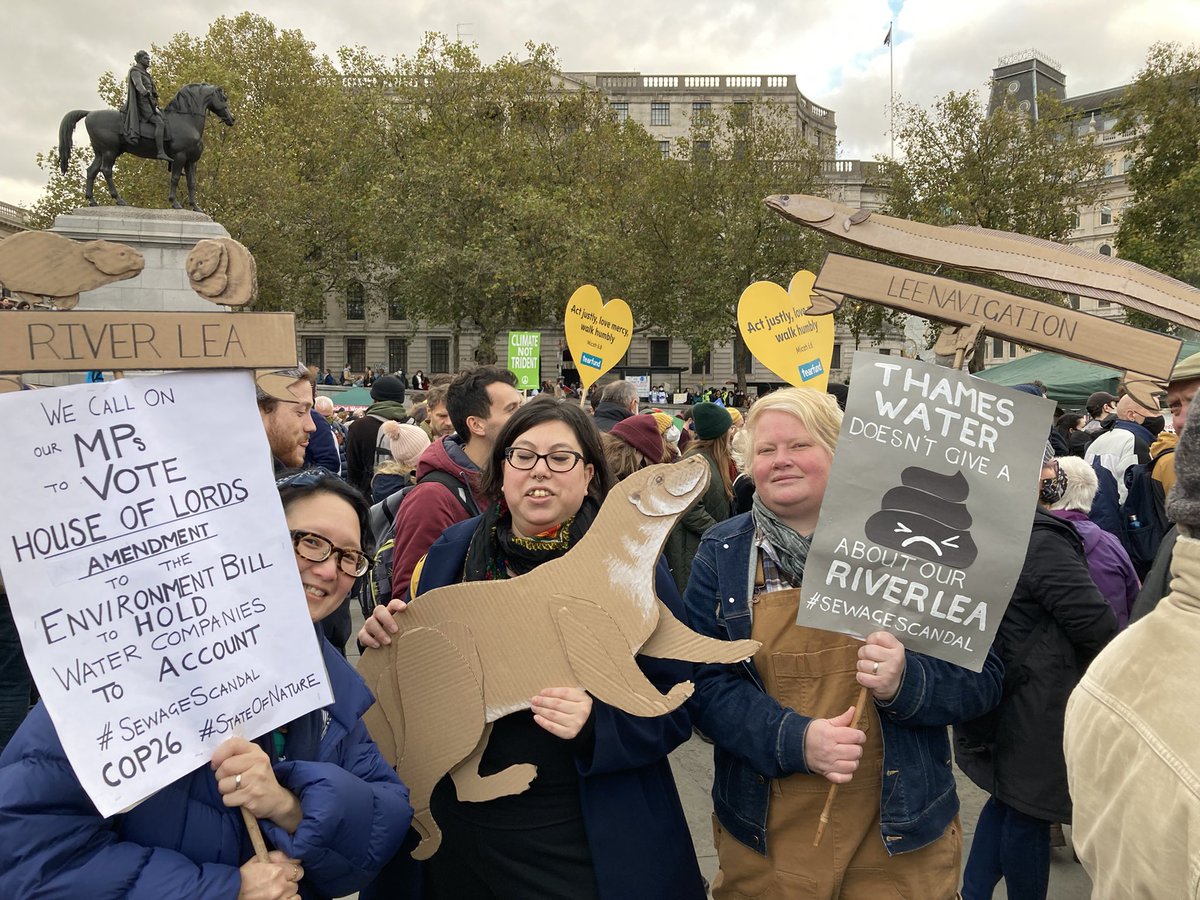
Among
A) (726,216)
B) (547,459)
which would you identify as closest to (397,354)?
(726,216)

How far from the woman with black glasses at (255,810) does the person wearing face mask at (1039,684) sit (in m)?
2.16

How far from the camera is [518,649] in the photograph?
1989 mm

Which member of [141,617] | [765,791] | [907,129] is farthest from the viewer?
[907,129]

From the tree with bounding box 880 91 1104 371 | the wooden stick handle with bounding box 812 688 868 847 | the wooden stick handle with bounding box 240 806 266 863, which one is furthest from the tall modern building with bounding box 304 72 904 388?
the wooden stick handle with bounding box 240 806 266 863

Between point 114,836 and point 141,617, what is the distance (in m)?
0.37

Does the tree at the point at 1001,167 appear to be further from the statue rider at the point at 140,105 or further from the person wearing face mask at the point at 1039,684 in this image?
the person wearing face mask at the point at 1039,684

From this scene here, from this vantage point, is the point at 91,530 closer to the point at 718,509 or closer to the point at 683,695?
the point at 683,695

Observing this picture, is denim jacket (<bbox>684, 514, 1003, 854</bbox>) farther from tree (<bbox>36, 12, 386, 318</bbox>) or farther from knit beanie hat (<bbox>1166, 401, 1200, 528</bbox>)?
tree (<bbox>36, 12, 386, 318</bbox>)

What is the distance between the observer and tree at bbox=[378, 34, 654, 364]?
28.1 meters

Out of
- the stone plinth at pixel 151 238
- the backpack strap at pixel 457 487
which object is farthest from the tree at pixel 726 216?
the backpack strap at pixel 457 487

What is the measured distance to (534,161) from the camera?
3008 cm

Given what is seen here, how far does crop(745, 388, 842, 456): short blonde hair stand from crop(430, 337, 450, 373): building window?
51.2m

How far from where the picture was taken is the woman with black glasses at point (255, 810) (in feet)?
4.59

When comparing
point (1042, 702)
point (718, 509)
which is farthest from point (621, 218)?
point (1042, 702)
